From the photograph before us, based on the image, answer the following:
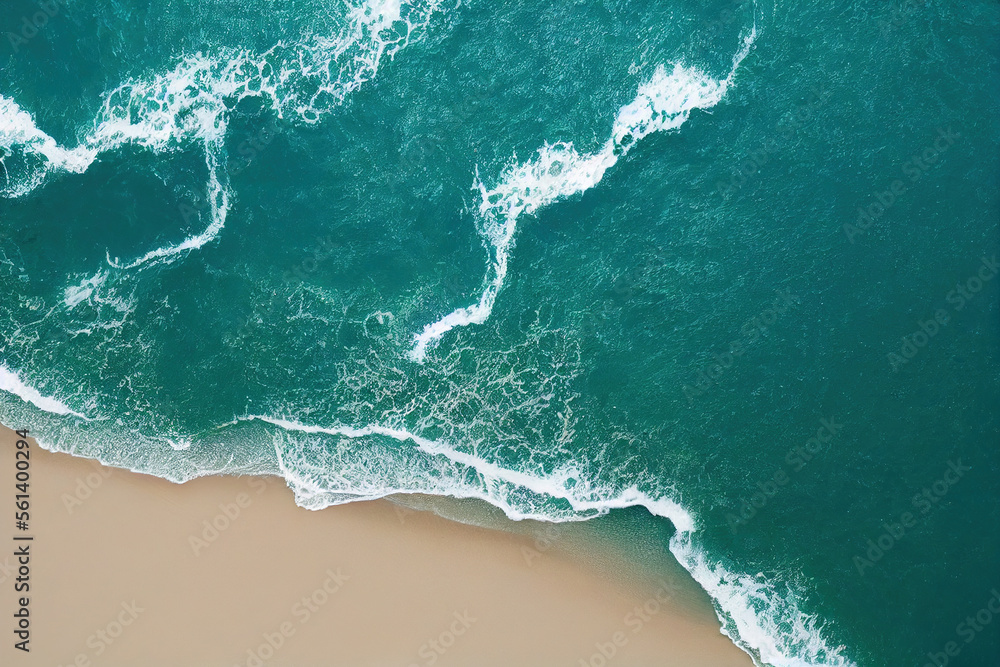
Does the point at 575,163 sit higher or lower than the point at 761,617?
higher

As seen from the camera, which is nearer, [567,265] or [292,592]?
[292,592]

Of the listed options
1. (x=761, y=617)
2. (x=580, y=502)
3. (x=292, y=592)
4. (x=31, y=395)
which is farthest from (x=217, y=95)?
(x=761, y=617)

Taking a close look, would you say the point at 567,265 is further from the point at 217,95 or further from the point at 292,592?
the point at 292,592

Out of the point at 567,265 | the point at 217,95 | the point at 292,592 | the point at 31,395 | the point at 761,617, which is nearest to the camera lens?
the point at 292,592

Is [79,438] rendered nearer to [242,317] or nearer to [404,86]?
[242,317]

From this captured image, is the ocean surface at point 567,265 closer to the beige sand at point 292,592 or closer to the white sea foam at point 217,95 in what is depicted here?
the white sea foam at point 217,95

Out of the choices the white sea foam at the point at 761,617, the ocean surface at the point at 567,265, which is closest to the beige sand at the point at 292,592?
the white sea foam at the point at 761,617
